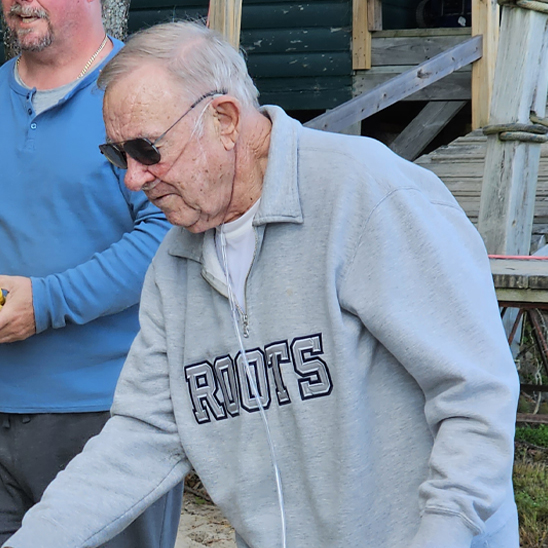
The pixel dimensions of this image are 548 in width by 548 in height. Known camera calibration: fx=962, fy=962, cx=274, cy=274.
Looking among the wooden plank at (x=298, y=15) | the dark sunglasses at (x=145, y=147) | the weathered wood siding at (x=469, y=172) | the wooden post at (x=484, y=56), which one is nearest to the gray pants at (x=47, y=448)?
the dark sunglasses at (x=145, y=147)

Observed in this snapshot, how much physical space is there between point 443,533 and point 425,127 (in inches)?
261

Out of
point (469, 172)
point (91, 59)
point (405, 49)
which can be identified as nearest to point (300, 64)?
point (405, 49)

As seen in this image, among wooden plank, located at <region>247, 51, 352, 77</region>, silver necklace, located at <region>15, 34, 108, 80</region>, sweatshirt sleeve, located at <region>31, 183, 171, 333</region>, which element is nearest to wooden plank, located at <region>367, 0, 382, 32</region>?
wooden plank, located at <region>247, 51, 352, 77</region>

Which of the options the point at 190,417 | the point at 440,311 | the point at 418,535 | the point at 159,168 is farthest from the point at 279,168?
the point at 418,535

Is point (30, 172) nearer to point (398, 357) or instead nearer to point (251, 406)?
point (251, 406)

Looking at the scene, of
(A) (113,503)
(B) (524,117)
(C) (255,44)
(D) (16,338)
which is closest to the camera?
(A) (113,503)

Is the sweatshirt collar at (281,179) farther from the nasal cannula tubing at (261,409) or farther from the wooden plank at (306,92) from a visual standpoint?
the wooden plank at (306,92)

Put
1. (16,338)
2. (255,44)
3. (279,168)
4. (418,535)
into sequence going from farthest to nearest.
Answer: (255,44) → (16,338) → (279,168) → (418,535)

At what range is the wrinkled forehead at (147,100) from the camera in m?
1.66

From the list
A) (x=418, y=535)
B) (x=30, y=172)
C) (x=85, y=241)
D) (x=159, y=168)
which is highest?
(x=159, y=168)

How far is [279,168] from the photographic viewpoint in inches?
67.1

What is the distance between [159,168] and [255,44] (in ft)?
21.7

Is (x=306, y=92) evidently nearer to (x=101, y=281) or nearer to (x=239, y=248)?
(x=101, y=281)

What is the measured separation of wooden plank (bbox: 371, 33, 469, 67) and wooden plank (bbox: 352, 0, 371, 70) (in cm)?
7
